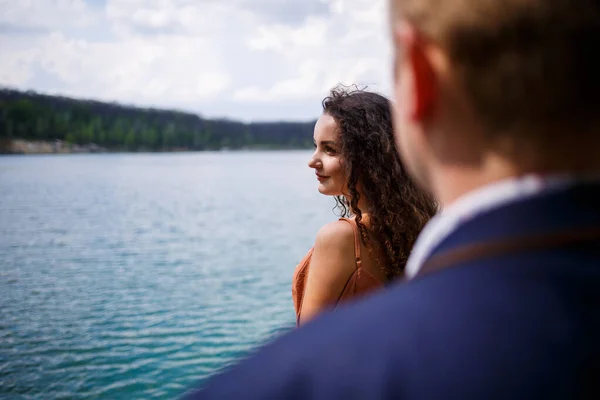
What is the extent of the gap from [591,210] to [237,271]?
20.2m

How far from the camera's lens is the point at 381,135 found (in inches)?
128

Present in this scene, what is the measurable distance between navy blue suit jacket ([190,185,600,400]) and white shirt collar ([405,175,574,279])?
0.04ft

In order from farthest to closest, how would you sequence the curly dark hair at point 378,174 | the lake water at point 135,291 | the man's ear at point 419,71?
the lake water at point 135,291
the curly dark hair at point 378,174
the man's ear at point 419,71

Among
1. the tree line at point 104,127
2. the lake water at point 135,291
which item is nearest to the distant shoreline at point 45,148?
the tree line at point 104,127

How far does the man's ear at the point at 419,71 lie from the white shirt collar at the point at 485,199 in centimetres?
12

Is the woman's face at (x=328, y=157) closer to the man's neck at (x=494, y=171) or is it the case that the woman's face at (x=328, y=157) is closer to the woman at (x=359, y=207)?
the woman at (x=359, y=207)

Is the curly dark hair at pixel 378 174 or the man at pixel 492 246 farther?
the curly dark hair at pixel 378 174

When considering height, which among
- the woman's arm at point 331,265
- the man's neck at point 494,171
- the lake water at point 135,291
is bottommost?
the lake water at point 135,291

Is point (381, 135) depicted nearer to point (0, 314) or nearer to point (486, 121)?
point (486, 121)

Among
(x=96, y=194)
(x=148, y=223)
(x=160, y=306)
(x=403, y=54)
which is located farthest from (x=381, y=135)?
(x=96, y=194)

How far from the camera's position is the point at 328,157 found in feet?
11.0

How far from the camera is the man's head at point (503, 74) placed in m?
0.72

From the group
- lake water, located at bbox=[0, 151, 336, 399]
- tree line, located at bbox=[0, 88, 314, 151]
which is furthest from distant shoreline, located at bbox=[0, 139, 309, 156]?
lake water, located at bbox=[0, 151, 336, 399]

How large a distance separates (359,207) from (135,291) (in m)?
14.4
